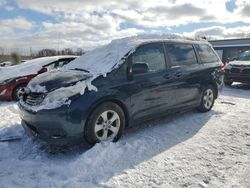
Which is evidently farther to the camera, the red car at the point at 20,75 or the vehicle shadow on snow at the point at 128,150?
the red car at the point at 20,75

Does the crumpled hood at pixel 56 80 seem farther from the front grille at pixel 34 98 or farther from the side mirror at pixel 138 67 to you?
the side mirror at pixel 138 67

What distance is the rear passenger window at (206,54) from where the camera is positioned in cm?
629

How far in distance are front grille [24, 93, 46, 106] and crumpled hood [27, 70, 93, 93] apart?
6cm

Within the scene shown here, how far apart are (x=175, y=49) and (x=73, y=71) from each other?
207 cm

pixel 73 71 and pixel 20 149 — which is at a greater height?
pixel 73 71

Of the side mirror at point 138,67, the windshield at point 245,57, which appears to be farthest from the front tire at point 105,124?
the windshield at point 245,57

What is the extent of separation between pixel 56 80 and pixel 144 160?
1.76m

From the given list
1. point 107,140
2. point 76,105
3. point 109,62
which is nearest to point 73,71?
point 109,62

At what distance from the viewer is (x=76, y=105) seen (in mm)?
3875

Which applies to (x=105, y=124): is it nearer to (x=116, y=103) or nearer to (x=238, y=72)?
(x=116, y=103)

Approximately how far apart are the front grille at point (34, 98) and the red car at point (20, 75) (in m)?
3.68

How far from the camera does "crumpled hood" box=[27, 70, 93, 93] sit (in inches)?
162

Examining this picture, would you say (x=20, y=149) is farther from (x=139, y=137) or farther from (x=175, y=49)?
(x=175, y=49)

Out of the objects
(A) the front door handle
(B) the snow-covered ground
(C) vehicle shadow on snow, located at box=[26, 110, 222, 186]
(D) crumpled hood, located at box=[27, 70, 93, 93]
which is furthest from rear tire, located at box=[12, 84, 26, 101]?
(A) the front door handle
